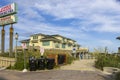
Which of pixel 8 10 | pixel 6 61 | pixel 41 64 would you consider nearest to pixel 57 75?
pixel 41 64

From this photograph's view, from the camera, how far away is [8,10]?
37.8 m

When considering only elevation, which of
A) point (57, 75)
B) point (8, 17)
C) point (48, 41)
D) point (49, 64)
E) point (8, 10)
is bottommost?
point (57, 75)

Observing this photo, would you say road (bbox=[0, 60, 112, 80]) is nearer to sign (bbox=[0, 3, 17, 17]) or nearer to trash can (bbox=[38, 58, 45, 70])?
trash can (bbox=[38, 58, 45, 70])

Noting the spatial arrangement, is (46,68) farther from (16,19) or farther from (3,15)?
(3,15)

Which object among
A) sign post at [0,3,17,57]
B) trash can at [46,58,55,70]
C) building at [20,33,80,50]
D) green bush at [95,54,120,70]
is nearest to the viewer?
trash can at [46,58,55,70]

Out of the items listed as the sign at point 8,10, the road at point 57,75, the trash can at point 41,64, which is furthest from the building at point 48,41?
the road at point 57,75

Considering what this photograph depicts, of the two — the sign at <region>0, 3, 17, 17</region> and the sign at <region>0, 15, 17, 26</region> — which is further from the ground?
the sign at <region>0, 3, 17, 17</region>

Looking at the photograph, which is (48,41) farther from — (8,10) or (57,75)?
(57,75)

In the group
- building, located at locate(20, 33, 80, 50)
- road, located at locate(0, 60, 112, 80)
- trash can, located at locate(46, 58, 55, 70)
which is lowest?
road, located at locate(0, 60, 112, 80)

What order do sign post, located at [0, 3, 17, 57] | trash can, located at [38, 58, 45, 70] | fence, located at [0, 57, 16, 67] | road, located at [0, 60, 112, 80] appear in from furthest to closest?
1. sign post, located at [0, 3, 17, 57]
2. fence, located at [0, 57, 16, 67]
3. trash can, located at [38, 58, 45, 70]
4. road, located at [0, 60, 112, 80]

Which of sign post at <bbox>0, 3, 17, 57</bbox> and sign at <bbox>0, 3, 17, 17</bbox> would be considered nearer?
sign post at <bbox>0, 3, 17, 57</bbox>

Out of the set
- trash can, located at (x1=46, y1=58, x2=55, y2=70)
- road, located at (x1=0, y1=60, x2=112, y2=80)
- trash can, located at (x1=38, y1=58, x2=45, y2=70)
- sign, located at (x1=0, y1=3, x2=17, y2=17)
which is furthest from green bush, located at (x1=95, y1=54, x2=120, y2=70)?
sign, located at (x1=0, y1=3, x2=17, y2=17)

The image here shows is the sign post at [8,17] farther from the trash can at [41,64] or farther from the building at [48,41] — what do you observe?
the building at [48,41]

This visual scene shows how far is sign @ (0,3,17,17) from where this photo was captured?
36750mm
